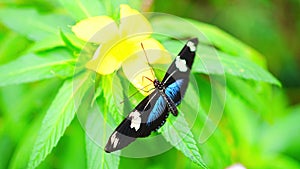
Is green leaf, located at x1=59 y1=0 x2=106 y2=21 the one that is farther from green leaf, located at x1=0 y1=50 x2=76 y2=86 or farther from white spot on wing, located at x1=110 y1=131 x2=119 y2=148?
white spot on wing, located at x1=110 y1=131 x2=119 y2=148

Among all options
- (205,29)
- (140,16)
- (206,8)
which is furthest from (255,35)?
(140,16)

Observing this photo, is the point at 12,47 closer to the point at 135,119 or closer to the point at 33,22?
the point at 33,22

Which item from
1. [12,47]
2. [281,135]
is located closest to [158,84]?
[12,47]

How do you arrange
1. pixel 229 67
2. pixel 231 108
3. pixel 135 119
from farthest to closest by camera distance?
pixel 231 108 → pixel 229 67 → pixel 135 119

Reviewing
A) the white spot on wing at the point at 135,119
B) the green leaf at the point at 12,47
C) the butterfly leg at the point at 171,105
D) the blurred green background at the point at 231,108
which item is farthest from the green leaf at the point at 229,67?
the green leaf at the point at 12,47

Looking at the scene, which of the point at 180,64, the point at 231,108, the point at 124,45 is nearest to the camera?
the point at 180,64

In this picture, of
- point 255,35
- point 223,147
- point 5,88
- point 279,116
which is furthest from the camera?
point 255,35

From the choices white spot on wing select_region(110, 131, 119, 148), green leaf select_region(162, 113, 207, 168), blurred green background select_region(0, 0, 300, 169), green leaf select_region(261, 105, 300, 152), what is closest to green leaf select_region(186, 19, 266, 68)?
blurred green background select_region(0, 0, 300, 169)

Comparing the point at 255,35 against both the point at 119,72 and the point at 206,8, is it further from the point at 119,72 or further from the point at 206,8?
the point at 119,72
